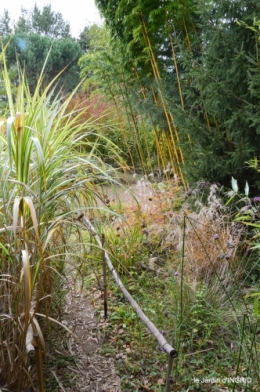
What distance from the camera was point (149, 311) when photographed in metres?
1.75

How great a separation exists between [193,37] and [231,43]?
1.06 meters

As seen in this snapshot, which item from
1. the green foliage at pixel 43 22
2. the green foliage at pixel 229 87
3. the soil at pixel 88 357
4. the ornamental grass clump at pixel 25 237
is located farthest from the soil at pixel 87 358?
the green foliage at pixel 43 22

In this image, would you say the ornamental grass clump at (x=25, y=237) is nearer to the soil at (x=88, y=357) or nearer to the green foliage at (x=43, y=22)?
the soil at (x=88, y=357)

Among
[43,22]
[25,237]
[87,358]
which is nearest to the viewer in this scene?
[25,237]

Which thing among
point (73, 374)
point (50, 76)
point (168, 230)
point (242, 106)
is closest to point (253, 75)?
point (242, 106)

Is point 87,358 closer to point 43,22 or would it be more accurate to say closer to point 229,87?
point 229,87

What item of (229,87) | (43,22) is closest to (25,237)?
(229,87)

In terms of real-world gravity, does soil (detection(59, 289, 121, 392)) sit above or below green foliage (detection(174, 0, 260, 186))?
below

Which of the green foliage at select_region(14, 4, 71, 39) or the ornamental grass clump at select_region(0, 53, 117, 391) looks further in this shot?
the green foliage at select_region(14, 4, 71, 39)

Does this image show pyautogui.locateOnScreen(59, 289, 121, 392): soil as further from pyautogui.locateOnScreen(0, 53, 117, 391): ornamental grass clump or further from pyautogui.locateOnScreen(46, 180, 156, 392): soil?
pyautogui.locateOnScreen(0, 53, 117, 391): ornamental grass clump

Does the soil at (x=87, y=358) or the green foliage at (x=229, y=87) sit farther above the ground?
the green foliage at (x=229, y=87)

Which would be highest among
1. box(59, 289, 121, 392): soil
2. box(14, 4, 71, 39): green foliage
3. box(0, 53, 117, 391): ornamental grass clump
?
box(14, 4, 71, 39): green foliage

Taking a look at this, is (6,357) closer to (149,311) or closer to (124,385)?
(124,385)

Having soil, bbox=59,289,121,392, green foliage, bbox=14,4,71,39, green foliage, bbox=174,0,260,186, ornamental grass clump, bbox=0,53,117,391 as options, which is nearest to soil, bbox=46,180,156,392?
soil, bbox=59,289,121,392
